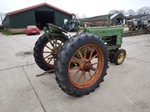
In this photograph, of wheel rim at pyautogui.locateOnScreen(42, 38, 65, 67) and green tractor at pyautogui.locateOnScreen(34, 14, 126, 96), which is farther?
wheel rim at pyautogui.locateOnScreen(42, 38, 65, 67)

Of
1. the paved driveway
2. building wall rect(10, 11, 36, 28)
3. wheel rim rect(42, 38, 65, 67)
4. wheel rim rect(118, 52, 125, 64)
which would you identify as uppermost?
building wall rect(10, 11, 36, 28)

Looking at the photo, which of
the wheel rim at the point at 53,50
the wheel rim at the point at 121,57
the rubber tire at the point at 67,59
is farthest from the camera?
the wheel rim at the point at 121,57

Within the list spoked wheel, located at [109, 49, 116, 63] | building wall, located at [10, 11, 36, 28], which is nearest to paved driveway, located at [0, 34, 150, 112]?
spoked wheel, located at [109, 49, 116, 63]

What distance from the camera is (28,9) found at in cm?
1755

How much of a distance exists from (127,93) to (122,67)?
1.28m

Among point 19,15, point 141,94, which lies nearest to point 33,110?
point 141,94

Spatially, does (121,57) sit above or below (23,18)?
below

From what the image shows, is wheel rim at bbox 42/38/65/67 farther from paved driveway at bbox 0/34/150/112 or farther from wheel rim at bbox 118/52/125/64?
wheel rim at bbox 118/52/125/64

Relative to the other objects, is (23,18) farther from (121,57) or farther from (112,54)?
(121,57)

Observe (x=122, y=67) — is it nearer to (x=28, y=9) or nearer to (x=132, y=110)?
(x=132, y=110)

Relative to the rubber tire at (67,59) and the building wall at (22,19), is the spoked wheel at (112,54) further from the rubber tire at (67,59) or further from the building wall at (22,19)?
the building wall at (22,19)

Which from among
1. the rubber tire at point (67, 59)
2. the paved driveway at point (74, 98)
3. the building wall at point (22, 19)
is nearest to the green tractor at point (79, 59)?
the rubber tire at point (67, 59)

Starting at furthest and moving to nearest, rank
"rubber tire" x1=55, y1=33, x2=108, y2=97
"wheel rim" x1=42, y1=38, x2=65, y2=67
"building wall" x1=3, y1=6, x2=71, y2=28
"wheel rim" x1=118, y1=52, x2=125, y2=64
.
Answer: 1. "building wall" x1=3, y1=6, x2=71, y2=28
2. "wheel rim" x1=118, y1=52, x2=125, y2=64
3. "wheel rim" x1=42, y1=38, x2=65, y2=67
4. "rubber tire" x1=55, y1=33, x2=108, y2=97

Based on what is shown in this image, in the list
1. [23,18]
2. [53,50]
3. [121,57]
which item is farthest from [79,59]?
[23,18]
